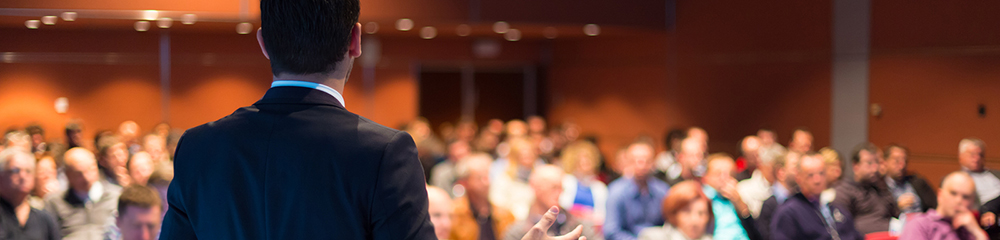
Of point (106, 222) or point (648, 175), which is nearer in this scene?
point (106, 222)

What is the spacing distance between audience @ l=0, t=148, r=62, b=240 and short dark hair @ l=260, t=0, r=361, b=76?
3343 mm

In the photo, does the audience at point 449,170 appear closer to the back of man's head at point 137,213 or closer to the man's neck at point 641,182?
the man's neck at point 641,182

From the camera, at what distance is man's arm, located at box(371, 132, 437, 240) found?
984mm

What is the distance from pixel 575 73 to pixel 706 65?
9.81 ft

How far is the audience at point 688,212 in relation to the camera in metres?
3.92

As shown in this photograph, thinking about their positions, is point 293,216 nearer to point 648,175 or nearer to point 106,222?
point 106,222

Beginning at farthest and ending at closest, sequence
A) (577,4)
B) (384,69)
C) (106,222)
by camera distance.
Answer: (384,69), (577,4), (106,222)

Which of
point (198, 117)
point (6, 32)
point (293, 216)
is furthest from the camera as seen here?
point (198, 117)

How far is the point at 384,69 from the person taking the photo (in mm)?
11938

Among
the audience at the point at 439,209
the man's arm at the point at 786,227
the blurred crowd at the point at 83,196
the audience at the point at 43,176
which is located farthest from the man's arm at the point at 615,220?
the audience at the point at 43,176

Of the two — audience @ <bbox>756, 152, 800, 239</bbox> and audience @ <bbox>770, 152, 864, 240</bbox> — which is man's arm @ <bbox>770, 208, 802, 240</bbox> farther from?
audience @ <bbox>756, 152, 800, 239</bbox>

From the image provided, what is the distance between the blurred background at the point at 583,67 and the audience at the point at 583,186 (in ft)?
9.04

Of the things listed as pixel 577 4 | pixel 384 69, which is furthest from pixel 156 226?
pixel 384 69

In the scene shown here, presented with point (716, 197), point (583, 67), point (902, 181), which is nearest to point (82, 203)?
point (716, 197)
